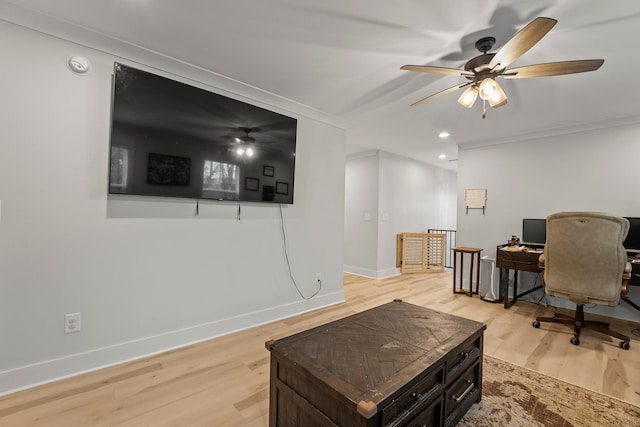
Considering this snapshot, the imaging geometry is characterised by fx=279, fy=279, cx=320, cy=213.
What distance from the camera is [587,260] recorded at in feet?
8.34

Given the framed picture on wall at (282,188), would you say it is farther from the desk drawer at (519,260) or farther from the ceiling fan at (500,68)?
the desk drawer at (519,260)

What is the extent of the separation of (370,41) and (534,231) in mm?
3430

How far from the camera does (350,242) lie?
18.1 ft

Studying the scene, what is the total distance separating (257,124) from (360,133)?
6.21 ft

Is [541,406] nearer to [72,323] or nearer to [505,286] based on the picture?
[505,286]

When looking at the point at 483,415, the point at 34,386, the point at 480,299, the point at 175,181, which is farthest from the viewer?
the point at 480,299

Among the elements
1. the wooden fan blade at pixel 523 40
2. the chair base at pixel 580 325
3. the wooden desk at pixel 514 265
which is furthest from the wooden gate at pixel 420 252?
the wooden fan blade at pixel 523 40

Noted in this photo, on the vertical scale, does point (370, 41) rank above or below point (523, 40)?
above

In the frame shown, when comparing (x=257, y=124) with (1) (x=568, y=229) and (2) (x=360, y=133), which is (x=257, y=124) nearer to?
(2) (x=360, y=133)

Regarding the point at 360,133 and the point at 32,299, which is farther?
the point at 360,133

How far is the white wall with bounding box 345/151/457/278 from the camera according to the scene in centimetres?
512

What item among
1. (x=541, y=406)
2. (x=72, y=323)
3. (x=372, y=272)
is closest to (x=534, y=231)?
(x=372, y=272)

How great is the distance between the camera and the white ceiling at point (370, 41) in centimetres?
164

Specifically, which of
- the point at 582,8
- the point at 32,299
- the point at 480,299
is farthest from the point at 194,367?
the point at 480,299
